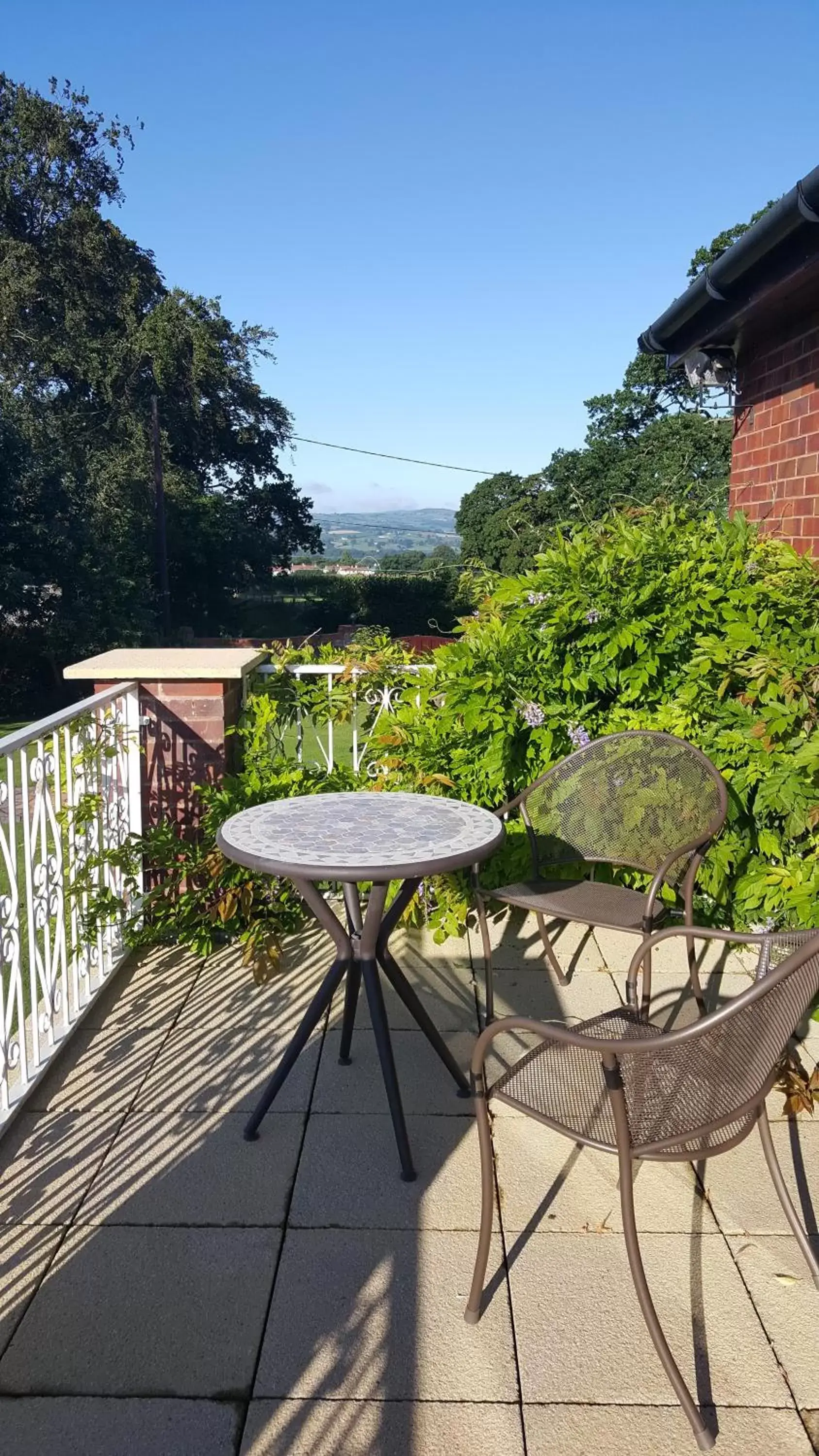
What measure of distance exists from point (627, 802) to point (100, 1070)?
5.53 feet

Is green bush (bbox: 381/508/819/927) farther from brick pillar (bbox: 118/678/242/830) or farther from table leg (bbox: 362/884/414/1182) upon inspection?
table leg (bbox: 362/884/414/1182)

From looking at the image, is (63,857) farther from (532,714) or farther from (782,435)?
(782,435)

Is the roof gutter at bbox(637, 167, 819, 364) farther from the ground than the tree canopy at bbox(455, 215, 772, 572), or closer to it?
closer to it

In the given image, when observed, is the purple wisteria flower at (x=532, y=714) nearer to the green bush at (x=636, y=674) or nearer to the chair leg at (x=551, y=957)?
the green bush at (x=636, y=674)

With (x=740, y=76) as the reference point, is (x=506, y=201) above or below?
above

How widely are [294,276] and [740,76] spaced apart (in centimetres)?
1574

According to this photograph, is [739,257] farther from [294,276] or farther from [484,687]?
[294,276]

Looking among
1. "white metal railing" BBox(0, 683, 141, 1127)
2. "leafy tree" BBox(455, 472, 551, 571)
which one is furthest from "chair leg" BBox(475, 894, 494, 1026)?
"leafy tree" BBox(455, 472, 551, 571)

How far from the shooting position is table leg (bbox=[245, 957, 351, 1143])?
2.28 meters

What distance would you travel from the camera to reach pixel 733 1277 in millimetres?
1825

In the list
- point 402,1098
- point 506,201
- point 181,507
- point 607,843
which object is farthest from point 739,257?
point 181,507

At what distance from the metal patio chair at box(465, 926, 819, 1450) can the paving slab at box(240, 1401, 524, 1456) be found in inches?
7.8

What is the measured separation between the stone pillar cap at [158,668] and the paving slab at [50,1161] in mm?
1452

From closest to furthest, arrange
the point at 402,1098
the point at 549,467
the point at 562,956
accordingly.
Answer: the point at 402,1098 → the point at 562,956 → the point at 549,467
